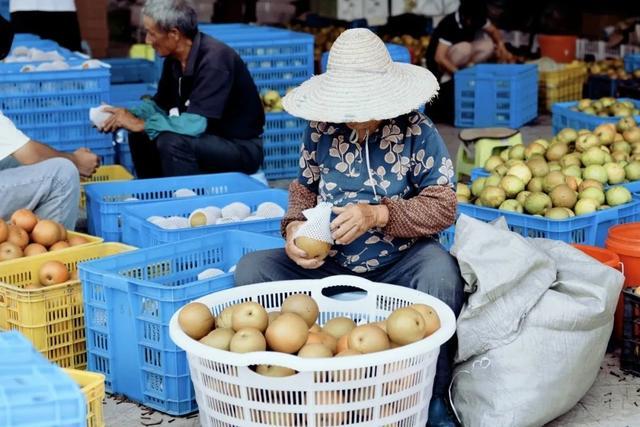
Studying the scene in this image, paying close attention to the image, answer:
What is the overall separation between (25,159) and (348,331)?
2.31 m

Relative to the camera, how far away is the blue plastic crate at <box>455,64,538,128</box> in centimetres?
879

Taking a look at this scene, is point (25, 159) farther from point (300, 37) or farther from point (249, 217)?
point (300, 37)

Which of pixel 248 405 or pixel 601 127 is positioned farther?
pixel 601 127

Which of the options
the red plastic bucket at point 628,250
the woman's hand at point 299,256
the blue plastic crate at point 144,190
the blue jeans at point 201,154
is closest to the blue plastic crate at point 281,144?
the blue jeans at point 201,154

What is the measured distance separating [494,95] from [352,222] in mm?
5649

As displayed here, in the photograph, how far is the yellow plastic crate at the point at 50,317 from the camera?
13.2 feet

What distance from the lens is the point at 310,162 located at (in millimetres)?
3961

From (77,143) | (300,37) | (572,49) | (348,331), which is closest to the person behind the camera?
(348,331)

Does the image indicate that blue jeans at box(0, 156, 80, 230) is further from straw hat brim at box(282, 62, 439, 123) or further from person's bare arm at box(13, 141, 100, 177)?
straw hat brim at box(282, 62, 439, 123)

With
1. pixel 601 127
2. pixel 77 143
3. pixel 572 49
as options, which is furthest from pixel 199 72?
pixel 572 49

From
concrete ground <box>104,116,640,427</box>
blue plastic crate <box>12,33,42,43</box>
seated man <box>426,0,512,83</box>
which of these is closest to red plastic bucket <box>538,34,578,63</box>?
seated man <box>426,0,512,83</box>

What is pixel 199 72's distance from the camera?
580 cm

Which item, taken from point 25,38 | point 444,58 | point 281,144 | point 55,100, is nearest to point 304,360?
point 55,100

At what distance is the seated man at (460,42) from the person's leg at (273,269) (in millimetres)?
5892
